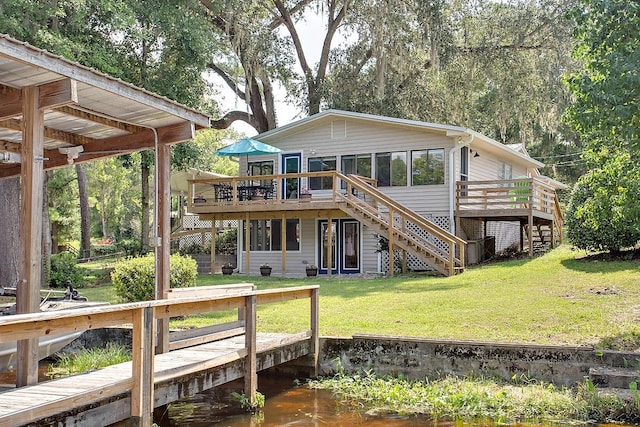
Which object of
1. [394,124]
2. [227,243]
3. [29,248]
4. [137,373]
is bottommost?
[137,373]

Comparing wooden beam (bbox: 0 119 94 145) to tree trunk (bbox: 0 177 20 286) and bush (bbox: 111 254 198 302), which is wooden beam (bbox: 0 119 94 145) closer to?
bush (bbox: 111 254 198 302)

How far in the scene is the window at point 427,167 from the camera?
1964 cm

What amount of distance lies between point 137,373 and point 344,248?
15556 mm

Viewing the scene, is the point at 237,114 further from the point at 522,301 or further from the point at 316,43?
the point at 522,301

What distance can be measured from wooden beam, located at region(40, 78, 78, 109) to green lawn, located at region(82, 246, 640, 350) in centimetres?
510

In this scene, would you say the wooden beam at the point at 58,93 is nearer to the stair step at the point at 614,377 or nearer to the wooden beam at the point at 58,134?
the wooden beam at the point at 58,134

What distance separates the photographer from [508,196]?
62.3 ft

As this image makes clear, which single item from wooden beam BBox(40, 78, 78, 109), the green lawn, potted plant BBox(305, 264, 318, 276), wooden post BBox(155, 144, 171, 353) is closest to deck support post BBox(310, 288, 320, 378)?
the green lawn

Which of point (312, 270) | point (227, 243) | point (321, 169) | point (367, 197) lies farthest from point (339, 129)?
point (227, 243)

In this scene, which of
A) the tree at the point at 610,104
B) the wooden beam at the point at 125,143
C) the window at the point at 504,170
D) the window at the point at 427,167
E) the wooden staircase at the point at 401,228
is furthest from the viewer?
the window at the point at 504,170

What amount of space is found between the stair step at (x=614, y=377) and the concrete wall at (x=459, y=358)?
241 millimetres

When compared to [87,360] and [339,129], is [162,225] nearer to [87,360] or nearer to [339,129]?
[87,360]

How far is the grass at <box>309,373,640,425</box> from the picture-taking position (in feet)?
21.5

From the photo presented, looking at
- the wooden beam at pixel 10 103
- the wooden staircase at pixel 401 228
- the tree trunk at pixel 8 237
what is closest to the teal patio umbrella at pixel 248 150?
the wooden staircase at pixel 401 228
